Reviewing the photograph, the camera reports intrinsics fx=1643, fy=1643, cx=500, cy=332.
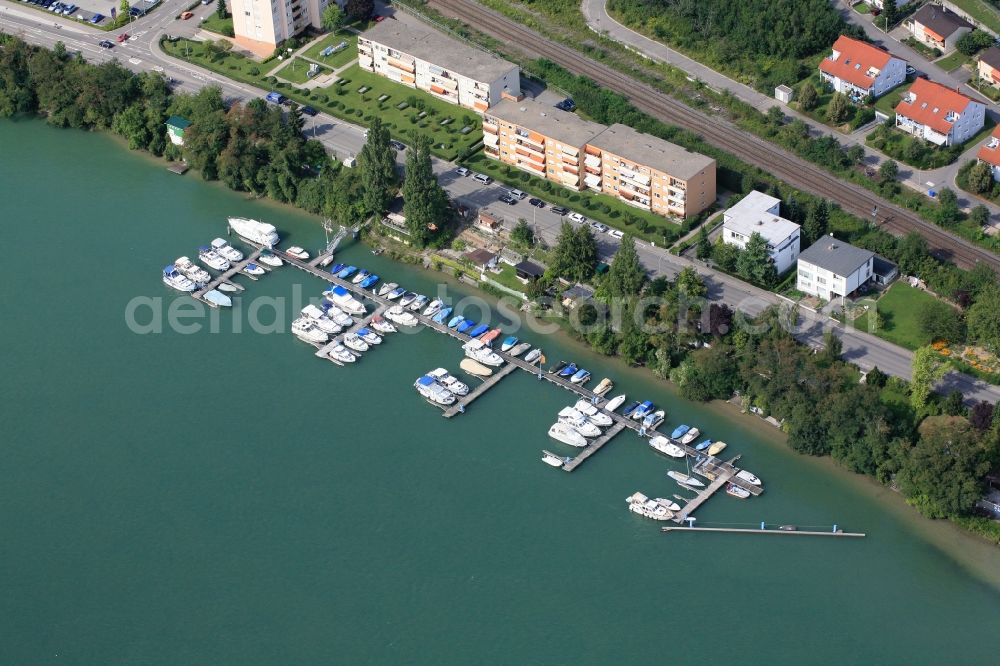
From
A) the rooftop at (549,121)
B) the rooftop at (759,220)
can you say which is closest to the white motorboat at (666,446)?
the rooftop at (759,220)

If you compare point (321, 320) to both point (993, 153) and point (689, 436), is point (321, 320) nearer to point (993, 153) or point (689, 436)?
point (689, 436)

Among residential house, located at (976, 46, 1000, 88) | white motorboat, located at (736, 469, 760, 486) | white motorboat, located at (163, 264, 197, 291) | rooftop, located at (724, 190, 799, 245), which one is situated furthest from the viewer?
residential house, located at (976, 46, 1000, 88)

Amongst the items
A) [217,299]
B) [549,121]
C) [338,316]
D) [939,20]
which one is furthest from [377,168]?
[939,20]

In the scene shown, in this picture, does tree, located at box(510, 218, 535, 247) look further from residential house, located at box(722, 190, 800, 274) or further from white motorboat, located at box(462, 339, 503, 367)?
residential house, located at box(722, 190, 800, 274)

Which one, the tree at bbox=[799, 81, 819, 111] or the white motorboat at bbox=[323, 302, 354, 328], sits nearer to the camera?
the white motorboat at bbox=[323, 302, 354, 328]

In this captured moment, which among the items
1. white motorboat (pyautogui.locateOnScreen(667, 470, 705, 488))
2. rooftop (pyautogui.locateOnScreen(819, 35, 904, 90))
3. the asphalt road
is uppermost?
rooftop (pyautogui.locateOnScreen(819, 35, 904, 90))

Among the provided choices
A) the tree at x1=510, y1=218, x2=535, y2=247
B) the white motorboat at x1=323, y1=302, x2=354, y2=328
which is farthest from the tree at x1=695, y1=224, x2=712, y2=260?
the white motorboat at x1=323, y1=302, x2=354, y2=328

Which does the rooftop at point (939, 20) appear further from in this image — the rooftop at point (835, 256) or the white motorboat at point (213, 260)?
the white motorboat at point (213, 260)
